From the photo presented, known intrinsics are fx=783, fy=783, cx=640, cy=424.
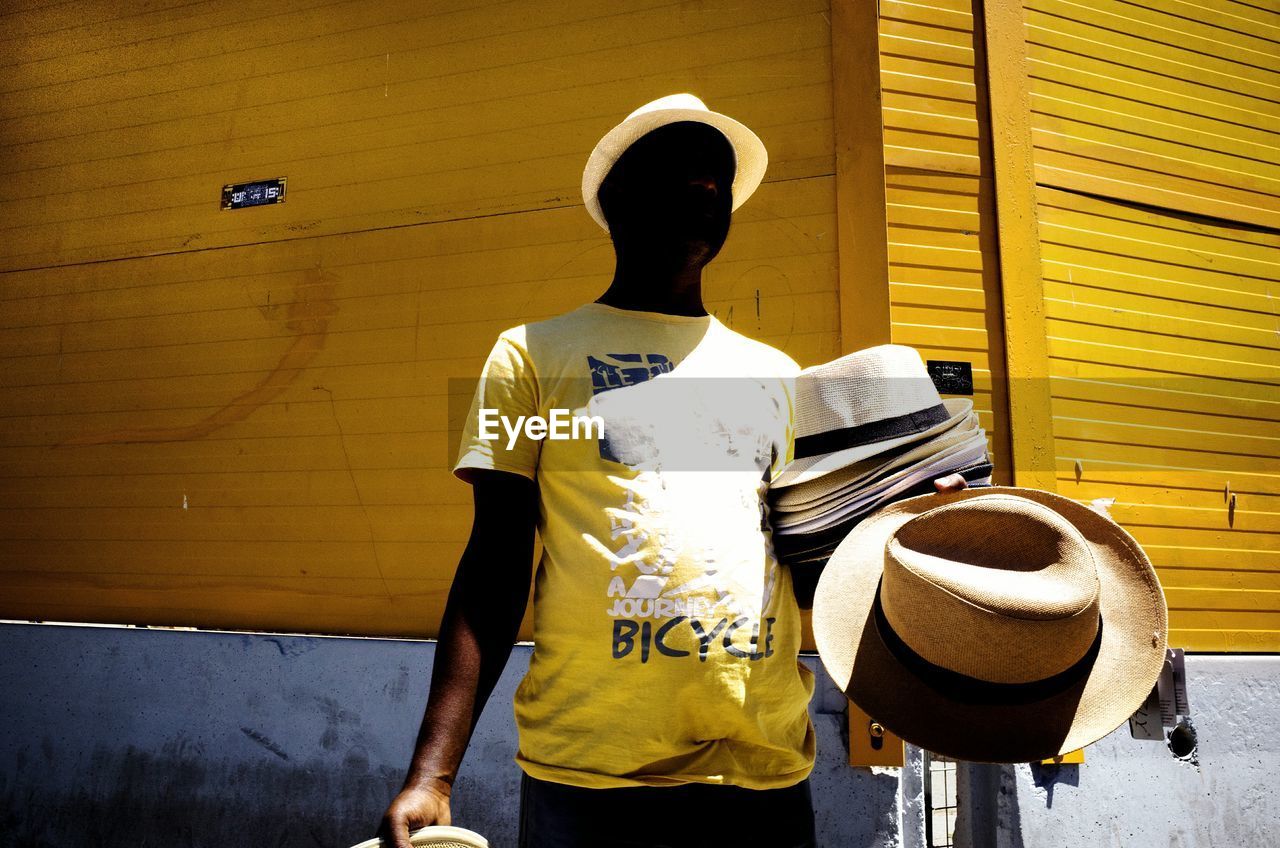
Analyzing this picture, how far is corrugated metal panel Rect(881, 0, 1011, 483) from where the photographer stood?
4086mm

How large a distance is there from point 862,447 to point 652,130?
94 cm

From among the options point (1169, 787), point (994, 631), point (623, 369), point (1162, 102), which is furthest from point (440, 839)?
point (1162, 102)

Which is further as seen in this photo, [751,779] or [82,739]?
[82,739]

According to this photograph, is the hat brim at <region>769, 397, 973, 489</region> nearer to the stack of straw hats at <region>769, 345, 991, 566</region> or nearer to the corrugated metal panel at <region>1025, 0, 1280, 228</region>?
the stack of straw hats at <region>769, 345, 991, 566</region>

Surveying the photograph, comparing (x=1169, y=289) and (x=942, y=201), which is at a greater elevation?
(x=942, y=201)

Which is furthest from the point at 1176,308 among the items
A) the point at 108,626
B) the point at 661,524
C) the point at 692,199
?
the point at 108,626

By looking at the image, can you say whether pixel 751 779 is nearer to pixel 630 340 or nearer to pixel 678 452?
pixel 678 452

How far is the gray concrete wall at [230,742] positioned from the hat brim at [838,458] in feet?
7.25

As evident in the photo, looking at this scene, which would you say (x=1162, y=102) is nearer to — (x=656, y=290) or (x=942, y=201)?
(x=942, y=201)

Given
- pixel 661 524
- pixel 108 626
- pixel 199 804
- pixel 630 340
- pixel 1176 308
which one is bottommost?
pixel 199 804

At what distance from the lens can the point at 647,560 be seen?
150cm

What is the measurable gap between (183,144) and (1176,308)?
6251 millimetres

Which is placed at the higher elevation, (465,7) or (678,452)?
(465,7)

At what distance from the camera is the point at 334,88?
486cm
